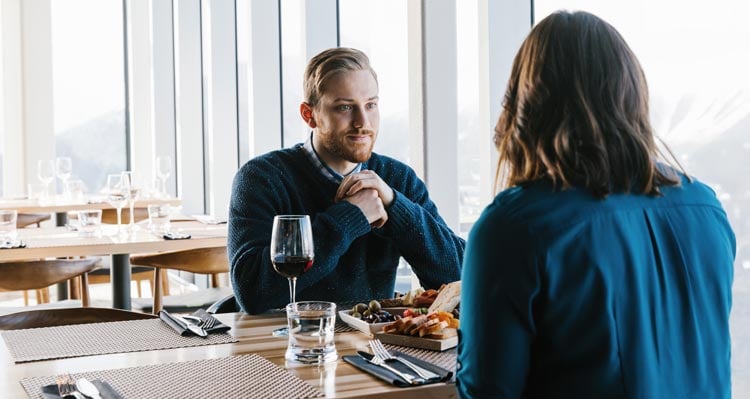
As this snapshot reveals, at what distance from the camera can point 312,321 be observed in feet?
4.98

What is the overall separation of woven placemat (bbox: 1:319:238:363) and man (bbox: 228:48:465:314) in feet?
0.98

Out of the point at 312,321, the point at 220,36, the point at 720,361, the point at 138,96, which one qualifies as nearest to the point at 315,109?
the point at 312,321

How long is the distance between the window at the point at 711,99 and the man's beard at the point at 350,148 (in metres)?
0.65

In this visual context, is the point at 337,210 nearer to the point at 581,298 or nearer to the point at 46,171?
the point at 581,298

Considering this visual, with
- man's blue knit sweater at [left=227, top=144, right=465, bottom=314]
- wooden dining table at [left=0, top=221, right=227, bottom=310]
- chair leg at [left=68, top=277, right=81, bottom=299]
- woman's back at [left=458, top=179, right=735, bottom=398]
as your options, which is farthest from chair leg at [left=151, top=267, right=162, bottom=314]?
woman's back at [left=458, top=179, right=735, bottom=398]

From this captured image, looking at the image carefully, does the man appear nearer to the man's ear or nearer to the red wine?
the man's ear

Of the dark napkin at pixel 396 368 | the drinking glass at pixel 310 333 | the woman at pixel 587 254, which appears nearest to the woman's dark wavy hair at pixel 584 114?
the woman at pixel 587 254

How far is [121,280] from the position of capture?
12.6ft

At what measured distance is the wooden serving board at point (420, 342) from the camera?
162 cm

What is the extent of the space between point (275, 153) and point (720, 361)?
1.42 m

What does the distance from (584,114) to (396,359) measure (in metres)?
0.58

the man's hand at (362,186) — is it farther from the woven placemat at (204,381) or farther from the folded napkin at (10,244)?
the folded napkin at (10,244)

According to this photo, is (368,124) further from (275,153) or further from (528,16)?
(528,16)

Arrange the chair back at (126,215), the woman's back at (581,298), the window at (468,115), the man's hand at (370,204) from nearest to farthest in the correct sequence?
the woman's back at (581,298) → the man's hand at (370,204) → the window at (468,115) → the chair back at (126,215)
